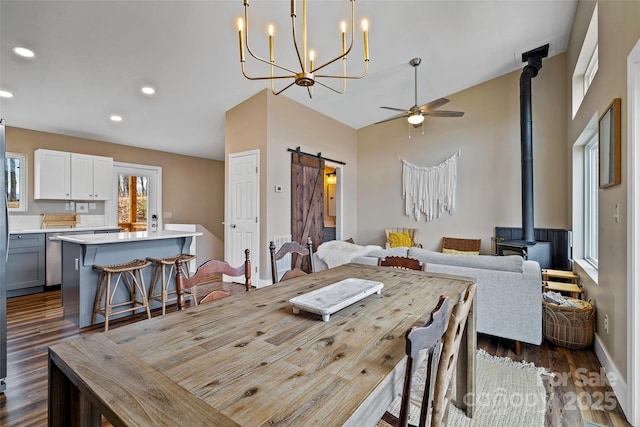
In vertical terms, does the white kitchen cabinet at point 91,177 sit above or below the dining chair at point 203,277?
above

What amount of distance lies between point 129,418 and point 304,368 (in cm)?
41

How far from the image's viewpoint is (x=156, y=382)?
2.50 ft

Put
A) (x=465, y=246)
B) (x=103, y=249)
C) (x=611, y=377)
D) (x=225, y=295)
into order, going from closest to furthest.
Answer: (x=225, y=295) → (x=611, y=377) → (x=103, y=249) → (x=465, y=246)

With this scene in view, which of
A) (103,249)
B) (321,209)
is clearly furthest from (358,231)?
(103,249)

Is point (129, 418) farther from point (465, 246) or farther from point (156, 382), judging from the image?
point (465, 246)

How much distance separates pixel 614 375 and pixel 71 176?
22.1ft

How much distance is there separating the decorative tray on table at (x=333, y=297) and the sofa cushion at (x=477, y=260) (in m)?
1.31

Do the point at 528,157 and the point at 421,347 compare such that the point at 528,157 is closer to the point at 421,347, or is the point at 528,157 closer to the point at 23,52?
the point at 421,347

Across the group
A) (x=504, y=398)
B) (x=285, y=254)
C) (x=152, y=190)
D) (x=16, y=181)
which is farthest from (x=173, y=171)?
(x=504, y=398)

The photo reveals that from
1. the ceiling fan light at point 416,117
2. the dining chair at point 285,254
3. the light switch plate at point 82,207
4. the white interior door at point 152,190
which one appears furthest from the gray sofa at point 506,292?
the light switch plate at point 82,207

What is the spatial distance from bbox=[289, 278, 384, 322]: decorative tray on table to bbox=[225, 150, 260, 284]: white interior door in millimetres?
3077

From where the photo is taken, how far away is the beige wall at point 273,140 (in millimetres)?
4422

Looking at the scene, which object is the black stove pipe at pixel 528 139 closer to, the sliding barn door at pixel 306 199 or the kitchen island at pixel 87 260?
the sliding barn door at pixel 306 199

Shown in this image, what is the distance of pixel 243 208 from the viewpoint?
470 cm
